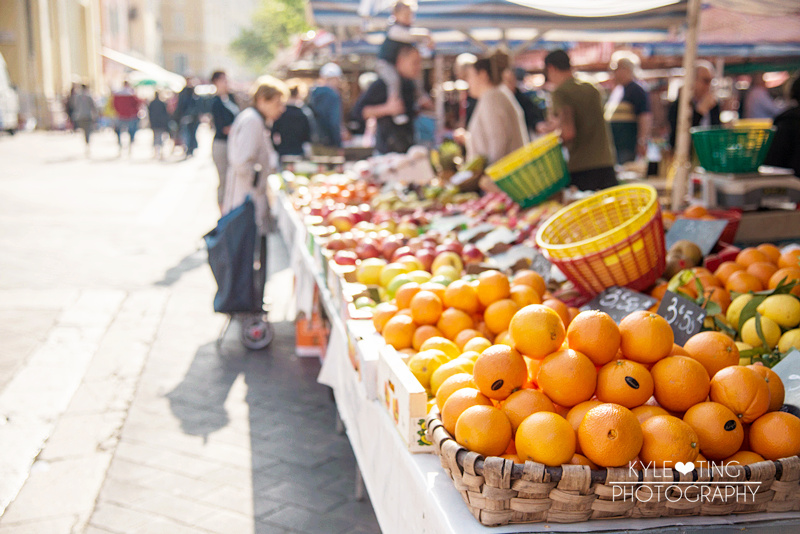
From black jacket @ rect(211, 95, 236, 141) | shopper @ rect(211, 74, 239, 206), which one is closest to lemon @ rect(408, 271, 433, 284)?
shopper @ rect(211, 74, 239, 206)

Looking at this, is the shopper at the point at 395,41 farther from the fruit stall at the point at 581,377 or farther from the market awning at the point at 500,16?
the fruit stall at the point at 581,377

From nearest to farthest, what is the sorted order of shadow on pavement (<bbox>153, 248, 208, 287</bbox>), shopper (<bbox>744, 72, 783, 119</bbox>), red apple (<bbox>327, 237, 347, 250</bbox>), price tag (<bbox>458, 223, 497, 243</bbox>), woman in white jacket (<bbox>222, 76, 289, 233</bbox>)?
red apple (<bbox>327, 237, 347, 250</bbox>)
price tag (<bbox>458, 223, 497, 243</bbox>)
woman in white jacket (<bbox>222, 76, 289, 233</bbox>)
shadow on pavement (<bbox>153, 248, 208, 287</bbox>)
shopper (<bbox>744, 72, 783, 119</bbox>)

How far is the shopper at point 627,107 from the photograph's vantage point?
8281 mm

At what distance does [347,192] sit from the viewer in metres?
5.50

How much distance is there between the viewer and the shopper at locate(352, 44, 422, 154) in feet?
22.0

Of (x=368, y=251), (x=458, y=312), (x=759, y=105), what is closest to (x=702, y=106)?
(x=368, y=251)

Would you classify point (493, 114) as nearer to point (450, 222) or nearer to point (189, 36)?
point (450, 222)

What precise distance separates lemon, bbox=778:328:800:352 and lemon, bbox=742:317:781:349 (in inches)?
1.0

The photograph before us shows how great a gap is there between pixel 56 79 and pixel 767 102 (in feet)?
94.8

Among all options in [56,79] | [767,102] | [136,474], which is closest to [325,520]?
[136,474]

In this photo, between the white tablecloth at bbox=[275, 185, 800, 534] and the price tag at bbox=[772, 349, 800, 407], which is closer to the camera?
the white tablecloth at bbox=[275, 185, 800, 534]

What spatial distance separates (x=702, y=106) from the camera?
777 cm

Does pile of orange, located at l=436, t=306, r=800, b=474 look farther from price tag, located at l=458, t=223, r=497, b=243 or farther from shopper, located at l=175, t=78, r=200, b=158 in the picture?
shopper, located at l=175, t=78, r=200, b=158

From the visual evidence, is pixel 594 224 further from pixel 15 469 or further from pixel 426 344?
pixel 15 469
